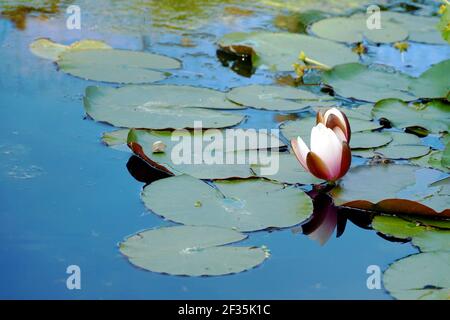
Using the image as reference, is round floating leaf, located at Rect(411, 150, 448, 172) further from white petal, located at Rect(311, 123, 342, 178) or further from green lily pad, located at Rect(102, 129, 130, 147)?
green lily pad, located at Rect(102, 129, 130, 147)

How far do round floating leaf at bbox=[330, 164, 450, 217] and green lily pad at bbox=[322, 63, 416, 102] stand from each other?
70cm

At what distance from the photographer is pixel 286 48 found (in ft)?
12.4

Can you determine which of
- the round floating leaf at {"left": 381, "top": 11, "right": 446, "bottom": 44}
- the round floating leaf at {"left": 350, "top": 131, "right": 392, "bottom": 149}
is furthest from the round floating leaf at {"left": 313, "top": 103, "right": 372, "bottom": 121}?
the round floating leaf at {"left": 381, "top": 11, "right": 446, "bottom": 44}

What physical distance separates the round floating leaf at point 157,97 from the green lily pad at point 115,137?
21 cm

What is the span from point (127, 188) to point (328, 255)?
0.65 m

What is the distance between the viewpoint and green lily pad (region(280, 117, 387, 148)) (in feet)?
9.39

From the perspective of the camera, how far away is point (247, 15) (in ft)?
14.1

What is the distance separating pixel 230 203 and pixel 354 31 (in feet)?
6.60

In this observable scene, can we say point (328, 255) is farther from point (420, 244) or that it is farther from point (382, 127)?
point (382, 127)

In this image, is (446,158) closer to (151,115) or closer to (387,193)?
(387,193)

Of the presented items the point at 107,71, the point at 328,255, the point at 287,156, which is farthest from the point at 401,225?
the point at 107,71

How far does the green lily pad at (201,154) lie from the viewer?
2537 mm

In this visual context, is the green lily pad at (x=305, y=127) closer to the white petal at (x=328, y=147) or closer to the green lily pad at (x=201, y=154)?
the green lily pad at (x=201, y=154)

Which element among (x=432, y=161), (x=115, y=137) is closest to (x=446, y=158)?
(x=432, y=161)
